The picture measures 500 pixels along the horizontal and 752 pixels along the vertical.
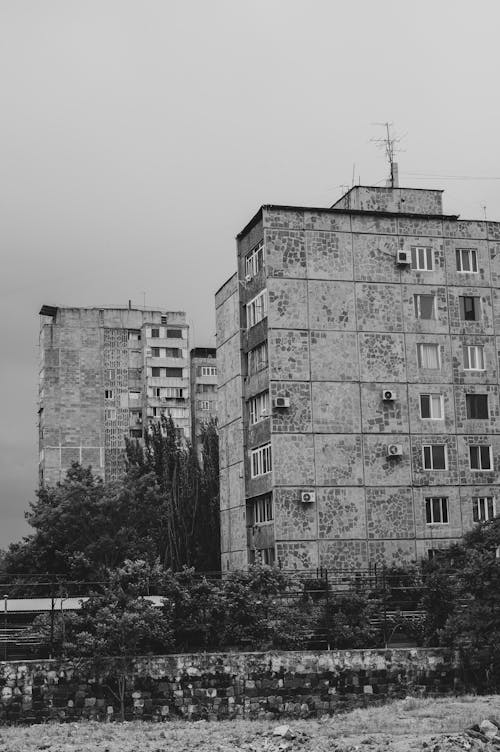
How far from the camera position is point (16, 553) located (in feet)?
193

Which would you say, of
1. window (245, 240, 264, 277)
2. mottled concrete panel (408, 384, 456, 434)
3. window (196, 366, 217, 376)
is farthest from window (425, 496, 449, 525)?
window (196, 366, 217, 376)

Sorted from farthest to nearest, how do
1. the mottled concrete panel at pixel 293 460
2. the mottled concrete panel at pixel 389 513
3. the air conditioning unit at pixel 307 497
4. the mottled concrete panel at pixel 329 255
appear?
the mottled concrete panel at pixel 329 255 < the mottled concrete panel at pixel 389 513 < the mottled concrete panel at pixel 293 460 < the air conditioning unit at pixel 307 497

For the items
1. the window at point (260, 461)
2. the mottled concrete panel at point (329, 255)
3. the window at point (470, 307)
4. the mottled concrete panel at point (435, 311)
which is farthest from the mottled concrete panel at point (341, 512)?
the window at point (470, 307)

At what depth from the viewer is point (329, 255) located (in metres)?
53.0

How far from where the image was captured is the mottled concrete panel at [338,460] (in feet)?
168

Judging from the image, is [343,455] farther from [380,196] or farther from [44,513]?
[44,513]

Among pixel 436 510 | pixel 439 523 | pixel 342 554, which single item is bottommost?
pixel 342 554

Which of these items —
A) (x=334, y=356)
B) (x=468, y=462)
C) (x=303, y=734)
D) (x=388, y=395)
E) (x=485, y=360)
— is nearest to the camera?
(x=303, y=734)

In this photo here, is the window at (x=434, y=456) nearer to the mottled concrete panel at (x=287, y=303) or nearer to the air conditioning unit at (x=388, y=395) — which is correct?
the air conditioning unit at (x=388, y=395)

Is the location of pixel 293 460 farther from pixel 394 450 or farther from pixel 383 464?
pixel 394 450

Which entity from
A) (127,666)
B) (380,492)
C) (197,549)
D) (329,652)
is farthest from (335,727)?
(197,549)

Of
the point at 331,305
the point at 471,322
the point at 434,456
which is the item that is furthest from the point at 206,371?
the point at 434,456

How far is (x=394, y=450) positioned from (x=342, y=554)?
543 cm

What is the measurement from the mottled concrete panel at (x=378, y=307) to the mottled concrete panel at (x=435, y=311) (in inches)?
12.4
